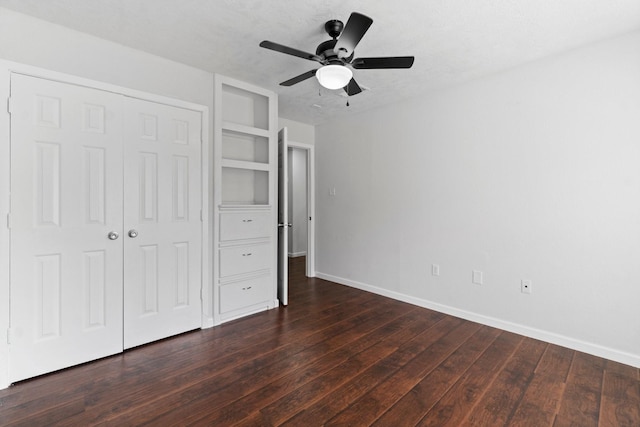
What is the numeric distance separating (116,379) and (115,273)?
2.67 feet

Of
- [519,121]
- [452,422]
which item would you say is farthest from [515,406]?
[519,121]

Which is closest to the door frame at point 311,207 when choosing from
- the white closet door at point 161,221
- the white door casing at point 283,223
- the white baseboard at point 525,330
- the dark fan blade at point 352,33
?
the white baseboard at point 525,330

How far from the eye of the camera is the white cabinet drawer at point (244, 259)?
10.5 ft

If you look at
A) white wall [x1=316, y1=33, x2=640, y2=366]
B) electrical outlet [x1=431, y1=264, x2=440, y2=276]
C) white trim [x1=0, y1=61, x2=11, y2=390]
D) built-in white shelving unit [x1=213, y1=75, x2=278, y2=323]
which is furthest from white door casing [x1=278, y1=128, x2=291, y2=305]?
white trim [x1=0, y1=61, x2=11, y2=390]

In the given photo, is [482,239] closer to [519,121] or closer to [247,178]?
[519,121]

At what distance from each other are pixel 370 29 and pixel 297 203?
4878 millimetres

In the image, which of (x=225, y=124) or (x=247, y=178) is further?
(x=247, y=178)

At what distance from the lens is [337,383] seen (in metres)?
2.09

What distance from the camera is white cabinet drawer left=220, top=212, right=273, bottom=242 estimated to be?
3197mm

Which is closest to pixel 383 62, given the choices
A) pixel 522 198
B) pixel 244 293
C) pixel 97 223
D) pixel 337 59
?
pixel 337 59

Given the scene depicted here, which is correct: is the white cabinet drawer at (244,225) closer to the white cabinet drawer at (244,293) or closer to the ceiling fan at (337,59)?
the white cabinet drawer at (244,293)

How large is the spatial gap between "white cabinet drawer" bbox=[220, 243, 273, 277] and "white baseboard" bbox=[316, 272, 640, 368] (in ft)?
5.30

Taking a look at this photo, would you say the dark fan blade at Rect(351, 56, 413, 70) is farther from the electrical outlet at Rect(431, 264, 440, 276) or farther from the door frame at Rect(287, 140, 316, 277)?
the door frame at Rect(287, 140, 316, 277)

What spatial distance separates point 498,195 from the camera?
3059 mm
